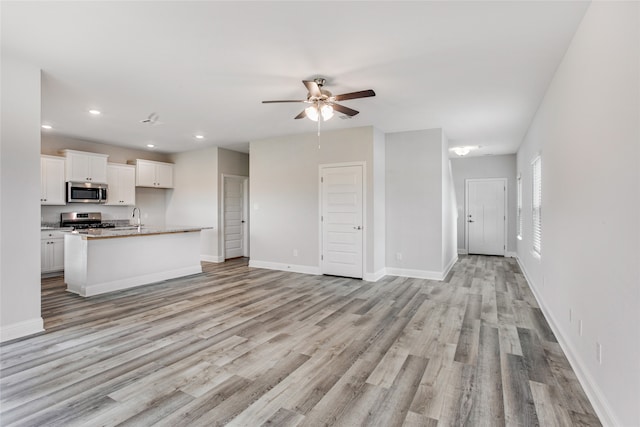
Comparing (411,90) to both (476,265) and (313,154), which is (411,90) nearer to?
(313,154)

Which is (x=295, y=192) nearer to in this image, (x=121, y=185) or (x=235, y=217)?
(x=235, y=217)

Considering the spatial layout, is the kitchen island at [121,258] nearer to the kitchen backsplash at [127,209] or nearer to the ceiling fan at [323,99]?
the kitchen backsplash at [127,209]

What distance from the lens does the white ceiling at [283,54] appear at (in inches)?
92.4

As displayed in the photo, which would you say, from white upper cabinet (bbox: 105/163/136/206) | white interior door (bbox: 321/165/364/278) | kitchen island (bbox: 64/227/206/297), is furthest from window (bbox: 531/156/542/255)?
white upper cabinet (bbox: 105/163/136/206)

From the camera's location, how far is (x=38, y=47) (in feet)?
9.39

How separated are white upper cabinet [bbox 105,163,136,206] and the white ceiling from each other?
204cm

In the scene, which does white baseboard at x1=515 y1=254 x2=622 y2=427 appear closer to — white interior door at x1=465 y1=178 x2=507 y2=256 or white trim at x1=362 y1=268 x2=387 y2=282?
white trim at x1=362 y1=268 x2=387 y2=282

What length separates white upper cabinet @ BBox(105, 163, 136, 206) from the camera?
690cm

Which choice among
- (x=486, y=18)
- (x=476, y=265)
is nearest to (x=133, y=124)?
(x=486, y=18)

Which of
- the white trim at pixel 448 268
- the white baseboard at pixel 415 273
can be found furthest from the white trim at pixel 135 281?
the white trim at pixel 448 268

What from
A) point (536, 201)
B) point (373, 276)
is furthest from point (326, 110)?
point (536, 201)

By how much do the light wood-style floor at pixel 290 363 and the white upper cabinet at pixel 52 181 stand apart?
2251 millimetres

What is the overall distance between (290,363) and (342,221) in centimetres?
345

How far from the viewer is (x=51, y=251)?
5.86m
